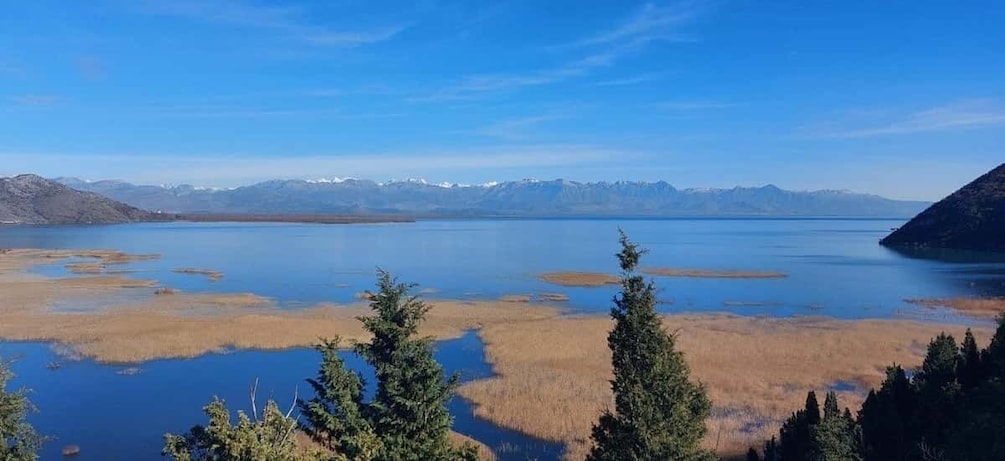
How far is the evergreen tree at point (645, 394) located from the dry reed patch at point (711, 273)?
81636 millimetres

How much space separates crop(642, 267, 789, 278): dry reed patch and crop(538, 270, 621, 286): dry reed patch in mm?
7880

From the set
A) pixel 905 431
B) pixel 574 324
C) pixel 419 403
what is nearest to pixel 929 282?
pixel 574 324

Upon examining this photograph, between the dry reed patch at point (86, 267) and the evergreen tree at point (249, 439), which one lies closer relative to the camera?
the evergreen tree at point (249, 439)

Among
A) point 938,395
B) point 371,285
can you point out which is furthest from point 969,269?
point 938,395

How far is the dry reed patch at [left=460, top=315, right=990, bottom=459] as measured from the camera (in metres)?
35.2

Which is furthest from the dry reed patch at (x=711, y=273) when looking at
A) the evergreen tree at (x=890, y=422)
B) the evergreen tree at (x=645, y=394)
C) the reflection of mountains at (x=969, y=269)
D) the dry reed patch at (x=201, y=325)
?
the evergreen tree at (x=645, y=394)

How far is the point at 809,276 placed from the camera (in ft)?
324

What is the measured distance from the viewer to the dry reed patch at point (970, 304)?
222 feet

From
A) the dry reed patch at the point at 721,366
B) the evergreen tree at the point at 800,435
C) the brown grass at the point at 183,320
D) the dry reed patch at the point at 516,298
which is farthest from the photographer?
the dry reed patch at the point at 516,298

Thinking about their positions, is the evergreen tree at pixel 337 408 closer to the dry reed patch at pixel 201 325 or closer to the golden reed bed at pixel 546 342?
the golden reed bed at pixel 546 342

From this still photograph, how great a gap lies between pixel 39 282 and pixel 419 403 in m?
84.7

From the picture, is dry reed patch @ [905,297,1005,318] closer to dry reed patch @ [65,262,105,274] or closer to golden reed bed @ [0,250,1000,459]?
golden reed bed @ [0,250,1000,459]

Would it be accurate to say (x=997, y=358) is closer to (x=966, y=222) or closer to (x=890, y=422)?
(x=890, y=422)

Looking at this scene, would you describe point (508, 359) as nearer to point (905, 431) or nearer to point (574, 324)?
point (574, 324)
